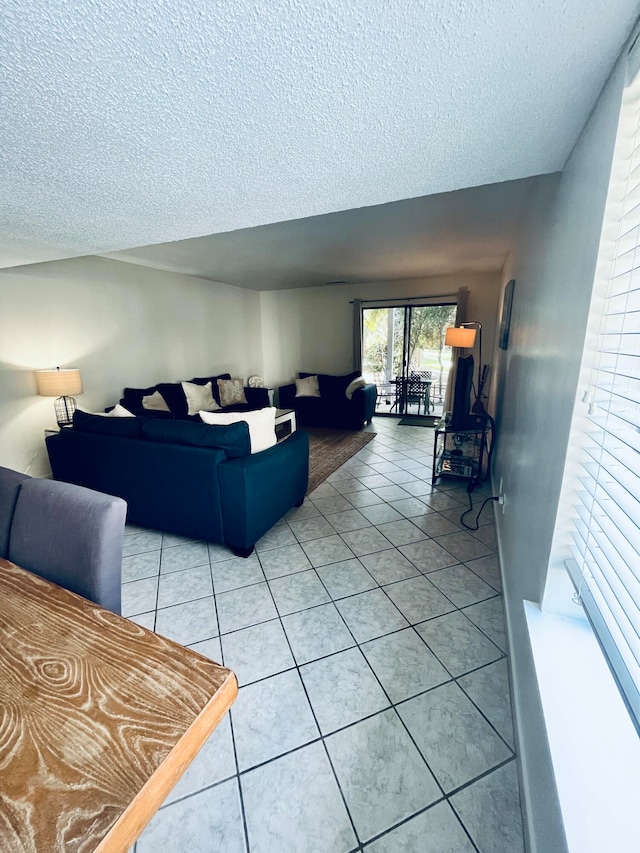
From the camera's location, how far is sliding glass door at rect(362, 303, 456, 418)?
6.00 meters

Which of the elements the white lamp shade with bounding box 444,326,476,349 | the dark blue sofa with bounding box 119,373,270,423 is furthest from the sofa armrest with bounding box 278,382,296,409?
the white lamp shade with bounding box 444,326,476,349

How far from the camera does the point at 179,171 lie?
1.02m

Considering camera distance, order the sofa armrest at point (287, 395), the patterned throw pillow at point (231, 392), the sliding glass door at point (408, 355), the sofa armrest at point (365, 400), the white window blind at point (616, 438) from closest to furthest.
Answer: the white window blind at point (616, 438) < the patterned throw pillow at point (231, 392) < the sofa armrest at point (365, 400) < the sliding glass door at point (408, 355) < the sofa armrest at point (287, 395)

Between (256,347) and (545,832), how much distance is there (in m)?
6.62

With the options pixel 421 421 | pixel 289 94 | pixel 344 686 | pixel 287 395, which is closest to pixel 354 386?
pixel 287 395

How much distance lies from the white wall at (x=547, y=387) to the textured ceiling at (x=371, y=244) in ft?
2.60

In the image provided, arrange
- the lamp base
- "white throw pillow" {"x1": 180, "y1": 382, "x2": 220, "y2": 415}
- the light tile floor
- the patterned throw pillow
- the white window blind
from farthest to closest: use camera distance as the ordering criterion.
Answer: the patterned throw pillow, "white throw pillow" {"x1": 180, "y1": 382, "x2": 220, "y2": 415}, the lamp base, the light tile floor, the white window blind

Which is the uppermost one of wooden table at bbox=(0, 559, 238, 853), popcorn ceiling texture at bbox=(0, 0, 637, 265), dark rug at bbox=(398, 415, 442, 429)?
popcorn ceiling texture at bbox=(0, 0, 637, 265)

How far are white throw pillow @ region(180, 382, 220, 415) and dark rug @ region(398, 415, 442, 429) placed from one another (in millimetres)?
3088

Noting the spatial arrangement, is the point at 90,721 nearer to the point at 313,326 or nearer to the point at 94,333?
the point at 94,333

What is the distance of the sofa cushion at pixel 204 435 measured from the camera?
2.26 m

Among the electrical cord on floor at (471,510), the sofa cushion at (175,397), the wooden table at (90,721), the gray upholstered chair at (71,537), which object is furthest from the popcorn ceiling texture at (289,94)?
the sofa cushion at (175,397)

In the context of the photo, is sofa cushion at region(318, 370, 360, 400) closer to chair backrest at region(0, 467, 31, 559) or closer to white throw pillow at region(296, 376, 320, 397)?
white throw pillow at region(296, 376, 320, 397)

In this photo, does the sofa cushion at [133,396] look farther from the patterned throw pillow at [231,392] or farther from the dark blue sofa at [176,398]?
the patterned throw pillow at [231,392]
